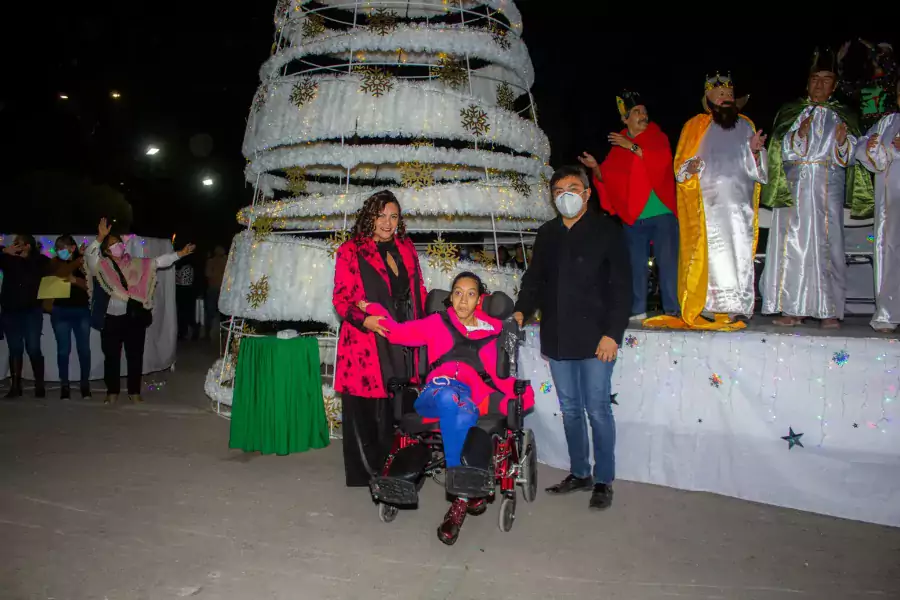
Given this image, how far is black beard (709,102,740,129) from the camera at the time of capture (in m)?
4.41

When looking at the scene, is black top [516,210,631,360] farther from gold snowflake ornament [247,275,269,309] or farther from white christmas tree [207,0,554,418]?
gold snowflake ornament [247,275,269,309]

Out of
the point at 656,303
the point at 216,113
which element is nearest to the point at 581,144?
the point at 656,303

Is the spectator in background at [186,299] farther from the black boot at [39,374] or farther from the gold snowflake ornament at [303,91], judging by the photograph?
the gold snowflake ornament at [303,91]

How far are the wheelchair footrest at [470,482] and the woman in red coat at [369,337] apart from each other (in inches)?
35.6

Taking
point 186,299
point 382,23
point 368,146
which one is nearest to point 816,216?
point 368,146

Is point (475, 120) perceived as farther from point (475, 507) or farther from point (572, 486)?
point (475, 507)

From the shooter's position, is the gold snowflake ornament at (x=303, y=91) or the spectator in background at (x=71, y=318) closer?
the gold snowflake ornament at (x=303, y=91)

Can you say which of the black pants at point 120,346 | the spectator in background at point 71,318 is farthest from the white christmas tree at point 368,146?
the spectator in background at point 71,318

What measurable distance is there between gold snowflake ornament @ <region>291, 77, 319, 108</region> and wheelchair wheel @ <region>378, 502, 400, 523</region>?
363 cm

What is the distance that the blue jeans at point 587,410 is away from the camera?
3.85m

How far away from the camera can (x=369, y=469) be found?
416cm

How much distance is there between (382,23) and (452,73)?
791 millimetres

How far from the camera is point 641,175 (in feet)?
15.8

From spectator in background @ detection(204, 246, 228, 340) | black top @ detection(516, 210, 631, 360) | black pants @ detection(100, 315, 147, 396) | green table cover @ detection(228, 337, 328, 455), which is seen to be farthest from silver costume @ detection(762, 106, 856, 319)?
spectator in background @ detection(204, 246, 228, 340)
